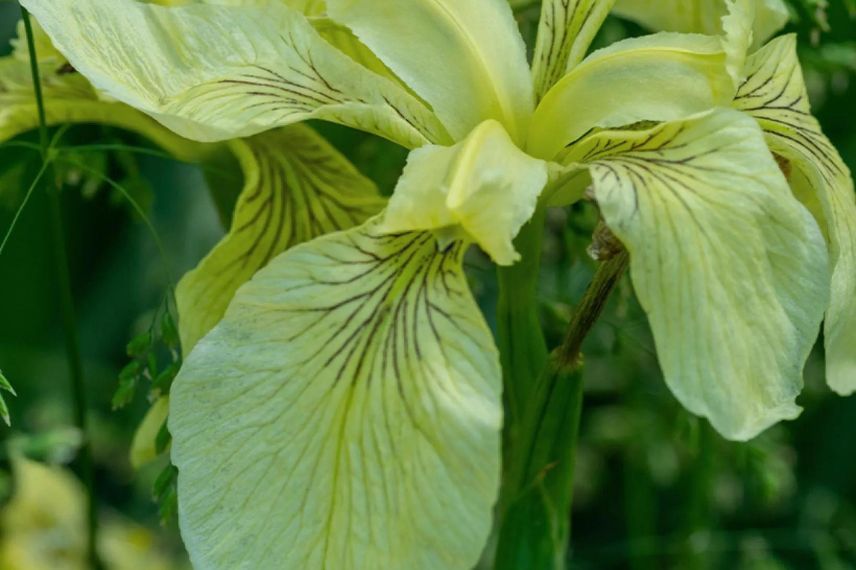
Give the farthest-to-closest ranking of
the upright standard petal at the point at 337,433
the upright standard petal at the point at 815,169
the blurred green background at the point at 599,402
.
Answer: the blurred green background at the point at 599,402 < the upright standard petal at the point at 815,169 < the upright standard petal at the point at 337,433

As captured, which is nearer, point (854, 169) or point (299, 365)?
point (299, 365)

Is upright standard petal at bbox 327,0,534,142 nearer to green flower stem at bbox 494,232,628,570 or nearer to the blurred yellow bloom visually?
green flower stem at bbox 494,232,628,570

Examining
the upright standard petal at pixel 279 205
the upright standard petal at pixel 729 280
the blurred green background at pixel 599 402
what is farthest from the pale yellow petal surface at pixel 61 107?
the upright standard petal at pixel 729 280

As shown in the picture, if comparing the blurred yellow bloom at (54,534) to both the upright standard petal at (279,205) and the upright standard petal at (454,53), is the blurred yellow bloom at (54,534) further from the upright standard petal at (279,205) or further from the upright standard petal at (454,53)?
the upright standard petal at (454,53)

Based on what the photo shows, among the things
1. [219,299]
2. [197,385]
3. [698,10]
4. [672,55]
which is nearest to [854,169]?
[698,10]

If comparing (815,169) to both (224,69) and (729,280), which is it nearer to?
(729,280)

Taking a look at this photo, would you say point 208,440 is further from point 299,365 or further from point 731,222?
point 731,222
